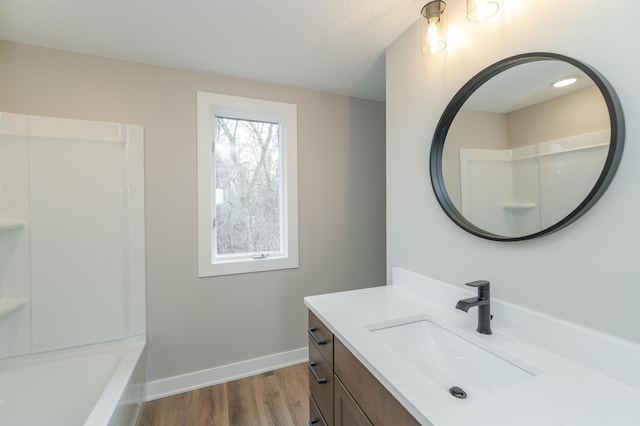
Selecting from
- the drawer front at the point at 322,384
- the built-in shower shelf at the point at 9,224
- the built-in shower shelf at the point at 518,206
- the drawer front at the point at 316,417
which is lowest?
the drawer front at the point at 316,417

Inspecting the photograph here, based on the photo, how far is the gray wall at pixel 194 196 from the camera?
1.71 meters

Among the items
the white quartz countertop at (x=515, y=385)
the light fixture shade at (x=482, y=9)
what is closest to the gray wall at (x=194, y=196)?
the white quartz countertop at (x=515, y=385)

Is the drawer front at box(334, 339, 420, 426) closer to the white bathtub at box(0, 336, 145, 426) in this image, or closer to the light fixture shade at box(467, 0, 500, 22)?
the white bathtub at box(0, 336, 145, 426)

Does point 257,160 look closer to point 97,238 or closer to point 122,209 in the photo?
point 122,209

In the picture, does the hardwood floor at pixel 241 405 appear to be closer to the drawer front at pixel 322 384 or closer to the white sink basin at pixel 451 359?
the drawer front at pixel 322 384

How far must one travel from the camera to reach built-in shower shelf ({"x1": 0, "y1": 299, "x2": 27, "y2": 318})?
59.3 inches

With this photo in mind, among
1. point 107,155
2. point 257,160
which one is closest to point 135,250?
point 107,155

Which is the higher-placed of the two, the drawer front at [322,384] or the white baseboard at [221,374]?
the drawer front at [322,384]

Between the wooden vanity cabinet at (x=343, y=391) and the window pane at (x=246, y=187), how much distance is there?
1.09 m

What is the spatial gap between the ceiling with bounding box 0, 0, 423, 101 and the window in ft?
1.13

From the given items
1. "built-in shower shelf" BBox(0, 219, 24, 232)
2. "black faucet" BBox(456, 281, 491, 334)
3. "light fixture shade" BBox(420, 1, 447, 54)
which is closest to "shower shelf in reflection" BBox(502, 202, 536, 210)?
"black faucet" BBox(456, 281, 491, 334)

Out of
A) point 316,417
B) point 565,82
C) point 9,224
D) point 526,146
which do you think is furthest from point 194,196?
point 565,82

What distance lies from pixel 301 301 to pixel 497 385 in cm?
162

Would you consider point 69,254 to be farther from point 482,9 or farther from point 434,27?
Result: point 482,9
